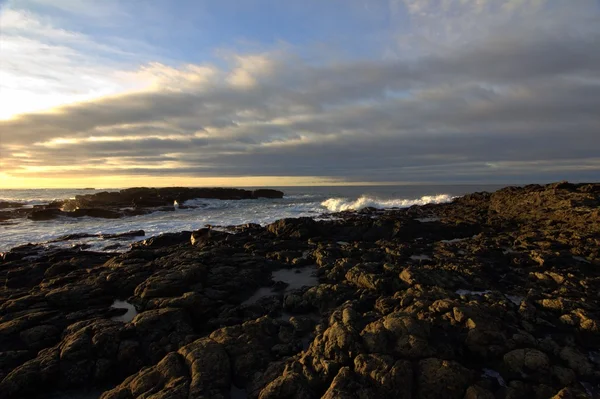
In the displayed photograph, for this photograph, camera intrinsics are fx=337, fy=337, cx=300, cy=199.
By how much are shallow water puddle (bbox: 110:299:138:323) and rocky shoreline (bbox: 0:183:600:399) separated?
0.06 m

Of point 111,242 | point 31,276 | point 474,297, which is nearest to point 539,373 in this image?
point 474,297

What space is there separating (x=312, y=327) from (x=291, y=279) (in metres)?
4.01

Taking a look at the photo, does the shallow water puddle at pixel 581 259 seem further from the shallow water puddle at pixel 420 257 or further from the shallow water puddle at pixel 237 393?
the shallow water puddle at pixel 237 393

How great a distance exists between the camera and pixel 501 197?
27.7 meters

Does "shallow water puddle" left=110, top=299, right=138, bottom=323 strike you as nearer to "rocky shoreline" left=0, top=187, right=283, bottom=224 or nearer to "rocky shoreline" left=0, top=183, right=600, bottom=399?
"rocky shoreline" left=0, top=183, right=600, bottom=399

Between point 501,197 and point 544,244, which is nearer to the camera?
point 544,244

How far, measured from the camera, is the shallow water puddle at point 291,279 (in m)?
9.81

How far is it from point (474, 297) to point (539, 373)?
269cm

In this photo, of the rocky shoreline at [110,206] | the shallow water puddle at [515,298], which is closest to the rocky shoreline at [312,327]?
the shallow water puddle at [515,298]

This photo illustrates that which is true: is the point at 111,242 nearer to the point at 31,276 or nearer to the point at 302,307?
the point at 31,276

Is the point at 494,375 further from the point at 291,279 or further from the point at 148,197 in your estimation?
the point at 148,197

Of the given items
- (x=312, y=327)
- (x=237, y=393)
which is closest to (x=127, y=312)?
(x=237, y=393)

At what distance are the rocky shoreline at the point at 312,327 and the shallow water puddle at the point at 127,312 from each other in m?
0.06

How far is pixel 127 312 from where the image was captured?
8727 mm
